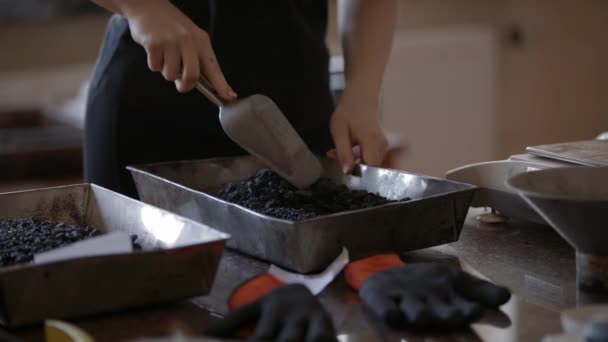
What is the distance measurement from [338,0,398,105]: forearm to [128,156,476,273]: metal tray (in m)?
0.25

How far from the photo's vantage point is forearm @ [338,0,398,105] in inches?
59.6

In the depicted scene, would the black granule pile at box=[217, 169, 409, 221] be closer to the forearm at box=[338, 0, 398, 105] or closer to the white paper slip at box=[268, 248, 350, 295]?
the white paper slip at box=[268, 248, 350, 295]

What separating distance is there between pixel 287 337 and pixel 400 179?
53 cm

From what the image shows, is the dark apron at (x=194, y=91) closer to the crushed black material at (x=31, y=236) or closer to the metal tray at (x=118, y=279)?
the crushed black material at (x=31, y=236)

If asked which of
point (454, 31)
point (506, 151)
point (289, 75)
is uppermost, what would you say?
point (289, 75)

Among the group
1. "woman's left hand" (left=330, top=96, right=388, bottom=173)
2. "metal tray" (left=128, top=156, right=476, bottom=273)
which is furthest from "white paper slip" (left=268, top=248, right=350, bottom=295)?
"woman's left hand" (left=330, top=96, right=388, bottom=173)

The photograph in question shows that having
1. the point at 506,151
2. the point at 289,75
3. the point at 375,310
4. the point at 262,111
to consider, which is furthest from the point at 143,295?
the point at 506,151

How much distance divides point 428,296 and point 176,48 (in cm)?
52

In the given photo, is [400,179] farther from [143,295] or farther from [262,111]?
[143,295]

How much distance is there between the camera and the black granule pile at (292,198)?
1145mm

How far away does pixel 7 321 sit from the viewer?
88 cm

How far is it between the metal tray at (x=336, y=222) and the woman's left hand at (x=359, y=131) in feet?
0.45

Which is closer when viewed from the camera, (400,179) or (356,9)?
(400,179)

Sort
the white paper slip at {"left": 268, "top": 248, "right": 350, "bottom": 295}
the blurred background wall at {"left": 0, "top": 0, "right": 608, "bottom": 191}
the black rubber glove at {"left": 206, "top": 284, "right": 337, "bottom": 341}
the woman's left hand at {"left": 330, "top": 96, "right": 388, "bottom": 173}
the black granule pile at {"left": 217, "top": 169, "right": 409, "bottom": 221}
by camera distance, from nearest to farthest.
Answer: the black rubber glove at {"left": 206, "top": 284, "right": 337, "bottom": 341}, the white paper slip at {"left": 268, "top": 248, "right": 350, "bottom": 295}, the black granule pile at {"left": 217, "top": 169, "right": 409, "bottom": 221}, the woman's left hand at {"left": 330, "top": 96, "right": 388, "bottom": 173}, the blurred background wall at {"left": 0, "top": 0, "right": 608, "bottom": 191}
